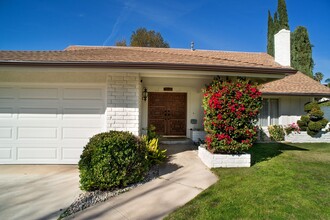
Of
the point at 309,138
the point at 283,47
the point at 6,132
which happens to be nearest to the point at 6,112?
the point at 6,132

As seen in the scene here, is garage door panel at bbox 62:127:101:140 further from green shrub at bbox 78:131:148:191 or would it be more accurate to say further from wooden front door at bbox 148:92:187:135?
wooden front door at bbox 148:92:187:135

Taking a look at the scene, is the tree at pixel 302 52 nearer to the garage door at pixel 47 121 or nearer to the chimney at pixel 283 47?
the chimney at pixel 283 47

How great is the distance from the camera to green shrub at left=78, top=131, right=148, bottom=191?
3.66 m

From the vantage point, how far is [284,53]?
11203mm

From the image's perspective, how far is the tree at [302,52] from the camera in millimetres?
17328

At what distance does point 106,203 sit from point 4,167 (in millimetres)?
4257

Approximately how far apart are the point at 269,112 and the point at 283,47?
4265mm

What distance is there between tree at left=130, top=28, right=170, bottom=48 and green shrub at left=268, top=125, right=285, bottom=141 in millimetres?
18940

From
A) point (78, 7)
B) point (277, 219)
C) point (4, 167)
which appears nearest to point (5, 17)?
point (78, 7)

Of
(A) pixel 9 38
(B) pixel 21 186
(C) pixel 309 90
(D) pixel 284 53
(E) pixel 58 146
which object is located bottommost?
(B) pixel 21 186

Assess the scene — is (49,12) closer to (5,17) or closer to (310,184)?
(5,17)

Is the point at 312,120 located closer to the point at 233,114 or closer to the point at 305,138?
the point at 305,138

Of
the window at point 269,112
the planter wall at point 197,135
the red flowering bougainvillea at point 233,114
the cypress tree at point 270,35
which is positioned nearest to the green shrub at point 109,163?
the red flowering bougainvillea at point 233,114

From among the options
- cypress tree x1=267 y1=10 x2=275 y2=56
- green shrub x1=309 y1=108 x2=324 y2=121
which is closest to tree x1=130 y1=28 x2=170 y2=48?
cypress tree x1=267 y1=10 x2=275 y2=56
